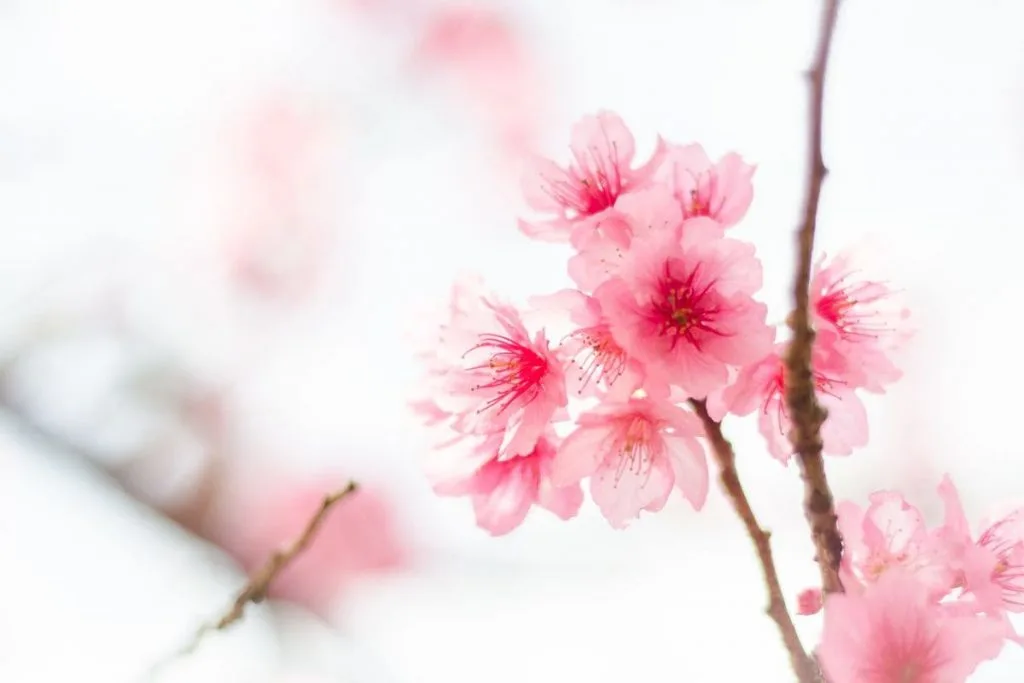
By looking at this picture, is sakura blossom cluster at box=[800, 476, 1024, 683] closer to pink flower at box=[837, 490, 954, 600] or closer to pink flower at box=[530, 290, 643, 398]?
pink flower at box=[837, 490, 954, 600]

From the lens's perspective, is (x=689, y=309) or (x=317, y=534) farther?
(x=317, y=534)

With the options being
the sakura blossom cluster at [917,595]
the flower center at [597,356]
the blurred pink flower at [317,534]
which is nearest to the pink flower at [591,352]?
the flower center at [597,356]

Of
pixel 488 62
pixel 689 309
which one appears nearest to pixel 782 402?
pixel 689 309

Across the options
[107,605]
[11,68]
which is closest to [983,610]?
[107,605]

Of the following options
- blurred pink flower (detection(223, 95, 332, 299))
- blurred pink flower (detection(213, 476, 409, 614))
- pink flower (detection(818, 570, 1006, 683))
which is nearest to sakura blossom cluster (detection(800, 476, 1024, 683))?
pink flower (detection(818, 570, 1006, 683))

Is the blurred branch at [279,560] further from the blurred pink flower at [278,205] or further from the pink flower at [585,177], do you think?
the blurred pink flower at [278,205]

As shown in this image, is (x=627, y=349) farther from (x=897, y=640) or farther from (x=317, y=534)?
(x=317, y=534)
